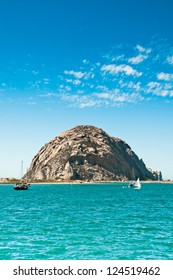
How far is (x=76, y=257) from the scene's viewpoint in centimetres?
2931

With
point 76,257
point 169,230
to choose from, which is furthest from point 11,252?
point 169,230

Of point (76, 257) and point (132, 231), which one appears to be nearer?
point (76, 257)

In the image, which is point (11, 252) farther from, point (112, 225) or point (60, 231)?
point (112, 225)

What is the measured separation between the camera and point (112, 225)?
156 feet
